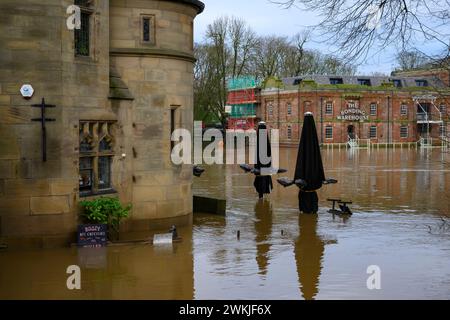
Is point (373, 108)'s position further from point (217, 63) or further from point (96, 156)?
point (96, 156)

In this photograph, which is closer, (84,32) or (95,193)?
(84,32)

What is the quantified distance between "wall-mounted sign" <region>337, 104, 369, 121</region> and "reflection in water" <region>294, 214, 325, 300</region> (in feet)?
178

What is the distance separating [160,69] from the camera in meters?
16.2

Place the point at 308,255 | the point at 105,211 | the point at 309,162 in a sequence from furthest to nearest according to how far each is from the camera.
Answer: the point at 309,162 → the point at 105,211 → the point at 308,255

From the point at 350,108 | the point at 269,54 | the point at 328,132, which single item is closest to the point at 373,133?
the point at 350,108

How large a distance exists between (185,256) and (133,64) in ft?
17.8

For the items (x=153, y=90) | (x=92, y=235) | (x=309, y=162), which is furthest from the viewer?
(x=309, y=162)

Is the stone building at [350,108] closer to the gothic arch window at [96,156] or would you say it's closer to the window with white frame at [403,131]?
the window with white frame at [403,131]

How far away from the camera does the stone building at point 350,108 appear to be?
7044 centimetres

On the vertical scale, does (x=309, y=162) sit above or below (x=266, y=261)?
above

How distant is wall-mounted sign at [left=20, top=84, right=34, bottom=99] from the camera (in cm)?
1327

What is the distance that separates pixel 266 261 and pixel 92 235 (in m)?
4.04

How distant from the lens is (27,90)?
13297 mm
